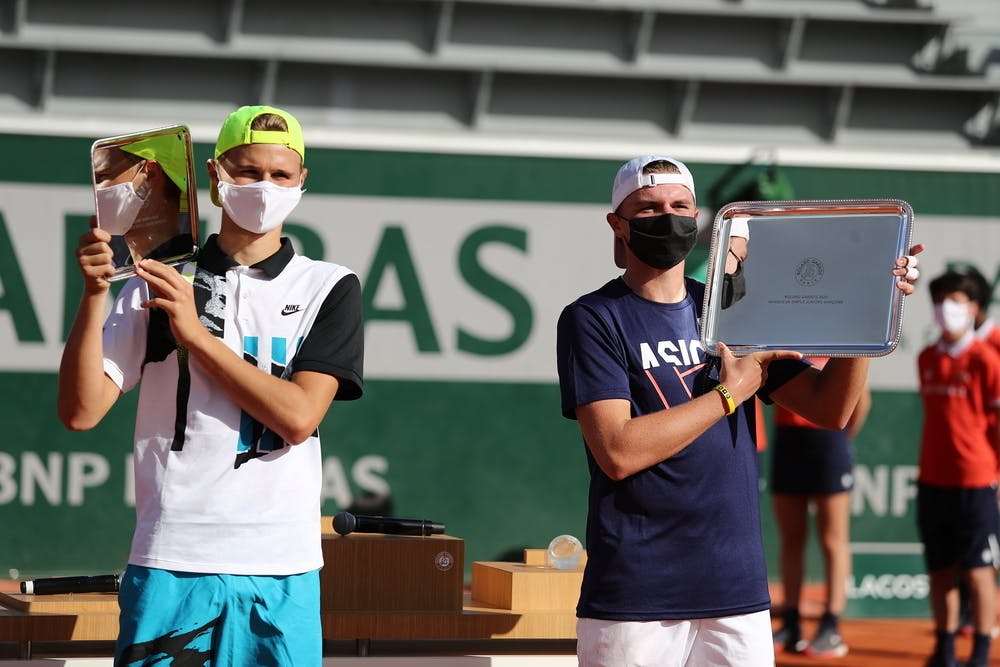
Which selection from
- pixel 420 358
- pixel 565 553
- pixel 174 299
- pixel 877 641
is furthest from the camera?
pixel 420 358

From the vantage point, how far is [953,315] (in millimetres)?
5703

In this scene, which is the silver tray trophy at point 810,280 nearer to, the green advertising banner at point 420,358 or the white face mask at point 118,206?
the white face mask at point 118,206

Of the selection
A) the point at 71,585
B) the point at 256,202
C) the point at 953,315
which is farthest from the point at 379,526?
the point at 953,315

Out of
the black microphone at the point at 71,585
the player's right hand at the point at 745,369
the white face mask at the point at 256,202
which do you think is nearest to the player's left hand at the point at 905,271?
the player's right hand at the point at 745,369

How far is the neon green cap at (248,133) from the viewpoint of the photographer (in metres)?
2.40

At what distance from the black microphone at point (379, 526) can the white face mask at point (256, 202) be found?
Answer: 1.07 meters

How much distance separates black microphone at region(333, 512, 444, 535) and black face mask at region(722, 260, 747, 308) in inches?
44.7

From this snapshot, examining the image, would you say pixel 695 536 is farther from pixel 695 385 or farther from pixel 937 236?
pixel 937 236

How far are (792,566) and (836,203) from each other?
4.00 metres

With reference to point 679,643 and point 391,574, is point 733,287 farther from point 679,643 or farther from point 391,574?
point 391,574

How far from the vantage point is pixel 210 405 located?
7.47ft

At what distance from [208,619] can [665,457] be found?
89cm

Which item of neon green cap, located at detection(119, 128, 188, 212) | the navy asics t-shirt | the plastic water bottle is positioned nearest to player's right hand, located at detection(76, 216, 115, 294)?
neon green cap, located at detection(119, 128, 188, 212)

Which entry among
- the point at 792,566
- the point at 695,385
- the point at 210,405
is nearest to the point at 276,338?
the point at 210,405
